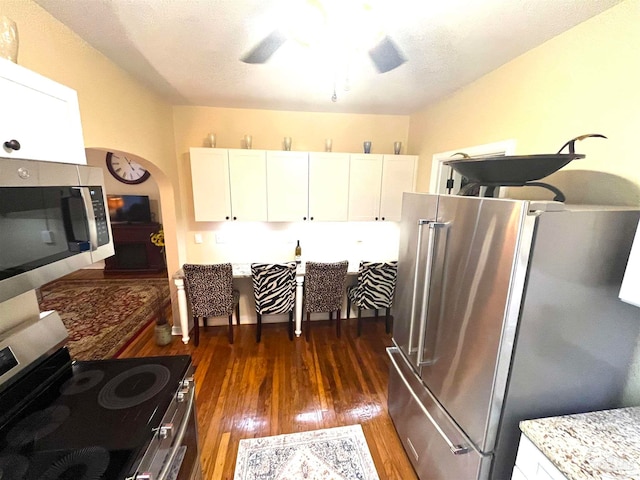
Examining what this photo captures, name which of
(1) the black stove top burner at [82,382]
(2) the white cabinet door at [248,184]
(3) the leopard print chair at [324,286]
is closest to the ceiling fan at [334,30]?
(2) the white cabinet door at [248,184]

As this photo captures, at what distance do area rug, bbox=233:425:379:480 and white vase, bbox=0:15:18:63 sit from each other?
2188 mm

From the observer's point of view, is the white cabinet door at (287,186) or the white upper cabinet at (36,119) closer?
the white upper cabinet at (36,119)

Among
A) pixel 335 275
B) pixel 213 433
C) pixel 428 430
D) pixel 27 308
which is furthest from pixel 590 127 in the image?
pixel 213 433

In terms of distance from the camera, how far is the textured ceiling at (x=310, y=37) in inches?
48.9

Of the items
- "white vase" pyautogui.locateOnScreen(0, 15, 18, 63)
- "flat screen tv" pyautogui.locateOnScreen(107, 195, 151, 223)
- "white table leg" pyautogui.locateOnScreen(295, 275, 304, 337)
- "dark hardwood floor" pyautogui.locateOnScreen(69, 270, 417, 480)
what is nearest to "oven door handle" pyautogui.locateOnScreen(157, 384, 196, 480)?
"dark hardwood floor" pyautogui.locateOnScreen(69, 270, 417, 480)

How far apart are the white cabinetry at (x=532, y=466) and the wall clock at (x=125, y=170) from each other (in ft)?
19.5

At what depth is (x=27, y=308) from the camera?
3.90 feet

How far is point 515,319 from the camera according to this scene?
3.31 ft

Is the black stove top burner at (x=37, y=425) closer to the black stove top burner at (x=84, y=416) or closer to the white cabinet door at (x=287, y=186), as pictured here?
the black stove top burner at (x=84, y=416)

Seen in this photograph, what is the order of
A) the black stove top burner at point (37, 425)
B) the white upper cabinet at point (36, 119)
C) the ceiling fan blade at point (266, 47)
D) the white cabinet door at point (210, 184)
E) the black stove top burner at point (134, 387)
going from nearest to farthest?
the white upper cabinet at point (36, 119) → the black stove top burner at point (37, 425) → the black stove top burner at point (134, 387) → the ceiling fan blade at point (266, 47) → the white cabinet door at point (210, 184)

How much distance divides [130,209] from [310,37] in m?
5.11

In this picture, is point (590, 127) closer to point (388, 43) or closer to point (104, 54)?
point (388, 43)

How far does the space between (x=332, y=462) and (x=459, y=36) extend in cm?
262

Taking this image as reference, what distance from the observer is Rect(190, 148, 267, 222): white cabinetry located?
281 centimetres
